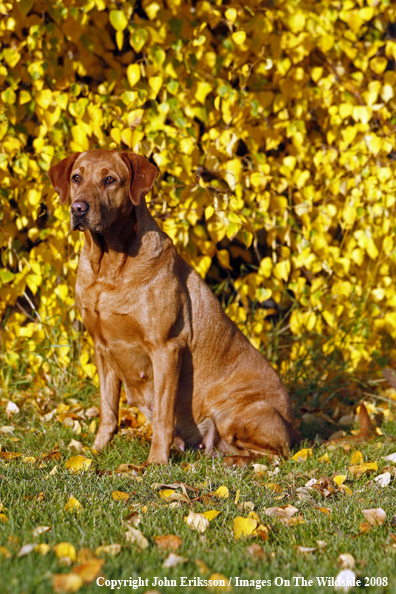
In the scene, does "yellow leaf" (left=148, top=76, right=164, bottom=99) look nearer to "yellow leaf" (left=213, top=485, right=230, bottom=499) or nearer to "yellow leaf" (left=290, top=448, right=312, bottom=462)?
"yellow leaf" (left=290, top=448, right=312, bottom=462)

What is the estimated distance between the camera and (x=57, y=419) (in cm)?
429

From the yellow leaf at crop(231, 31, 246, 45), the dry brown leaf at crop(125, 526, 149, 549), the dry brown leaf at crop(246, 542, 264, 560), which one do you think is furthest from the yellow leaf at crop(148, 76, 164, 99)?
the dry brown leaf at crop(246, 542, 264, 560)

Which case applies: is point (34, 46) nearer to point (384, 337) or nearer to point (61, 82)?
point (61, 82)

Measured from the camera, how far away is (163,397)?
3.40 m

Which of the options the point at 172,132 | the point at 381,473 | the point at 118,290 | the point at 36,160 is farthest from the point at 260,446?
the point at 36,160

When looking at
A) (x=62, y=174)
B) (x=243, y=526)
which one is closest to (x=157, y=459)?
(x=243, y=526)

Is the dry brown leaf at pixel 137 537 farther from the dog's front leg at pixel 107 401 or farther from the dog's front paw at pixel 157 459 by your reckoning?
the dog's front leg at pixel 107 401

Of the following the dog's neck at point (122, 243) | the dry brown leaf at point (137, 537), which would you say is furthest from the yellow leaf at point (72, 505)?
the dog's neck at point (122, 243)

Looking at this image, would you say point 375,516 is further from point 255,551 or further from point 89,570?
point 89,570

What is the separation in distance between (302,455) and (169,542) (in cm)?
156

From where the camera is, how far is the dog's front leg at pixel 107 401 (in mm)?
3691

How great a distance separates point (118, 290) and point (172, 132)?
1720mm

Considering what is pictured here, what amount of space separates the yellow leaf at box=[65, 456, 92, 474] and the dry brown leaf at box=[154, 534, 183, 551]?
1.05 meters

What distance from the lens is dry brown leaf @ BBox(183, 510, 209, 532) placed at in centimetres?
245
